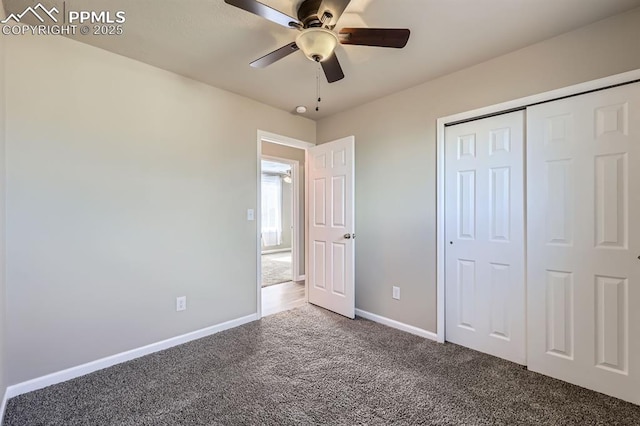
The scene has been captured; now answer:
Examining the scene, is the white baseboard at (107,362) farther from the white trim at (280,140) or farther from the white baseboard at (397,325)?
the white trim at (280,140)

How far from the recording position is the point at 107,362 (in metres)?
2.16

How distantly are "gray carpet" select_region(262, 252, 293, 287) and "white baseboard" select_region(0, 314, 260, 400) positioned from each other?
1.87 meters

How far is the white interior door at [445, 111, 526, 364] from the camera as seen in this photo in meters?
2.22

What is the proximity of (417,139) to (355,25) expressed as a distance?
1.25m

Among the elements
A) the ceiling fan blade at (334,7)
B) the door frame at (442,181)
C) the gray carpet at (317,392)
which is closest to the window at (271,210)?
the gray carpet at (317,392)

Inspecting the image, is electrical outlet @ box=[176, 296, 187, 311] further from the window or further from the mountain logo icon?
the window

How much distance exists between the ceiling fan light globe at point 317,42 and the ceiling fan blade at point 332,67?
7cm

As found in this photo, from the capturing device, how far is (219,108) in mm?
2857

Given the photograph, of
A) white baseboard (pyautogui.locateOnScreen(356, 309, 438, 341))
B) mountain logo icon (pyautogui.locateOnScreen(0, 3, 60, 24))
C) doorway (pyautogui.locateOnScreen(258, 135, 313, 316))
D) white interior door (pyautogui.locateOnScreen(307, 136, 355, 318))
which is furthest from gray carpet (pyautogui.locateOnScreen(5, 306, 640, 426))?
mountain logo icon (pyautogui.locateOnScreen(0, 3, 60, 24))

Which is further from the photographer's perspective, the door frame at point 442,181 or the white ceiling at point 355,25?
the door frame at point 442,181

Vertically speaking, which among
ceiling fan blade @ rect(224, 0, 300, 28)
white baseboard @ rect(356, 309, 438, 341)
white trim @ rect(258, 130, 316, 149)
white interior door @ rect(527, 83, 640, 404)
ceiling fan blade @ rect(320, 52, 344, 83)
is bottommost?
white baseboard @ rect(356, 309, 438, 341)

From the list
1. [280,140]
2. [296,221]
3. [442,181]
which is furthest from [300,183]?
[442,181]

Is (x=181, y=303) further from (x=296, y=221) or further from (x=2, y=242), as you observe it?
(x=296, y=221)

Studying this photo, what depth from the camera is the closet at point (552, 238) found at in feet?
5.90
